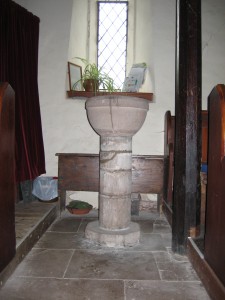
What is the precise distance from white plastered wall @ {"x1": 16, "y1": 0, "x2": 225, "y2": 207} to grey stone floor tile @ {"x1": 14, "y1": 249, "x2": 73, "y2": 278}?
5.28 feet

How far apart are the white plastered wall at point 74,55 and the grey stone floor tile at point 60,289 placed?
2.06 metres

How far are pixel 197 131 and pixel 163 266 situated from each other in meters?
1.10

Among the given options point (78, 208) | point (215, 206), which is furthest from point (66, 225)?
point (215, 206)

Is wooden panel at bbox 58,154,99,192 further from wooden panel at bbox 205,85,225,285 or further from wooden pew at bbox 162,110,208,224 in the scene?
wooden panel at bbox 205,85,225,285

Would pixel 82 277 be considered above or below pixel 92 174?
below

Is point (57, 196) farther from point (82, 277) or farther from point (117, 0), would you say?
point (117, 0)

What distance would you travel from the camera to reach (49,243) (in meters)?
2.41

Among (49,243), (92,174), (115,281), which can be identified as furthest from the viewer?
(92,174)

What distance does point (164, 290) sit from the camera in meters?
1.66

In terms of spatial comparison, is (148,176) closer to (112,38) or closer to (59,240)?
(59,240)

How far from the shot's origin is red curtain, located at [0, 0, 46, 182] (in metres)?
2.75

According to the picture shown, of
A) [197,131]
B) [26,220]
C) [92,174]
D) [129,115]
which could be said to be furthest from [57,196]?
[197,131]

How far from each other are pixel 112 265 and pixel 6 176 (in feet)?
3.43

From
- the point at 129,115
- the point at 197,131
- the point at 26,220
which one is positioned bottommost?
the point at 26,220
